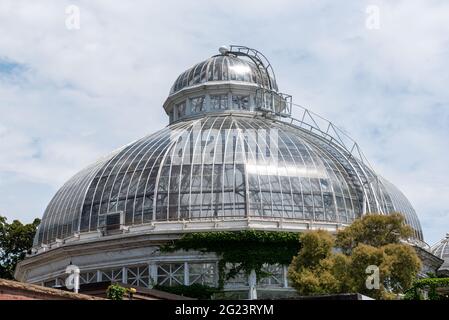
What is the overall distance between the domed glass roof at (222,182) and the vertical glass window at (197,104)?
560 centimetres

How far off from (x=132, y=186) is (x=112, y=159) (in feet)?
18.6

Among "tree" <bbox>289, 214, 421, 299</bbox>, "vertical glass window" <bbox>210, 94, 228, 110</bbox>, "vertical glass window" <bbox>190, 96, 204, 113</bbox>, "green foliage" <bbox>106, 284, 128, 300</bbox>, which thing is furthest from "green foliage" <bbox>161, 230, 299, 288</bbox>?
"green foliage" <bbox>106, 284, 128, 300</bbox>

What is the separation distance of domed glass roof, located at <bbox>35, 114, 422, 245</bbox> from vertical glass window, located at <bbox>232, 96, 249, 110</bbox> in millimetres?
4664

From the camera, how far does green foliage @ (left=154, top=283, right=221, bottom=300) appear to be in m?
56.7

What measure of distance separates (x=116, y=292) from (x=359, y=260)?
46.7 feet

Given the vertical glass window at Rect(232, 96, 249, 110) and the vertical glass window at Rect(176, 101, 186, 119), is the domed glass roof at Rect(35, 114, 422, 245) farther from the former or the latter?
the vertical glass window at Rect(176, 101, 186, 119)

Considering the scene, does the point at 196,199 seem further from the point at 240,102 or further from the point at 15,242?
the point at 15,242

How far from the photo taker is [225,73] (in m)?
Answer: 74.2

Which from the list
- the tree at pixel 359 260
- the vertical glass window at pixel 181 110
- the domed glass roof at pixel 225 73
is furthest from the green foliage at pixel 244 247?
the domed glass roof at pixel 225 73

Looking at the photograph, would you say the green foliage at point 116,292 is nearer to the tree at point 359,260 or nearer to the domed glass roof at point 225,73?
the tree at point 359,260

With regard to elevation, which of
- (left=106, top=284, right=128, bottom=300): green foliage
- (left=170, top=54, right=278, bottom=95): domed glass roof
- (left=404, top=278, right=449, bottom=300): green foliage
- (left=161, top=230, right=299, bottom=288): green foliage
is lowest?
(left=106, top=284, right=128, bottom=300): green foliage

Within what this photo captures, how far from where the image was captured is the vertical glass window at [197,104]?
74.1 metres

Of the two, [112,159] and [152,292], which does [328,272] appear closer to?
[152,292]

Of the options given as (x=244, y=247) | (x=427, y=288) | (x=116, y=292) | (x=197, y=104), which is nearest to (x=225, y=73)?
(x=197, y=104)
